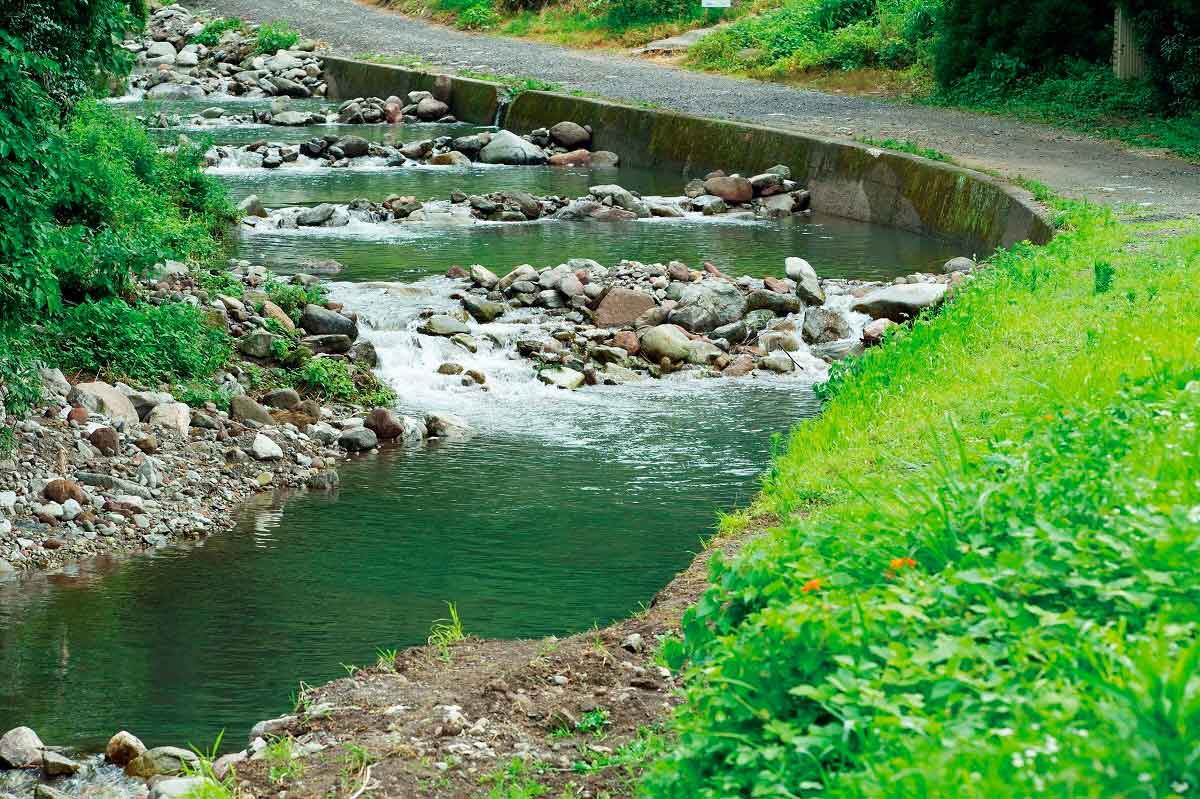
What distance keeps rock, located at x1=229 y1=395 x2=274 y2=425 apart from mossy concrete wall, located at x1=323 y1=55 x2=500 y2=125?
16.4 metres

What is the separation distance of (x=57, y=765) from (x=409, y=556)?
278 cm

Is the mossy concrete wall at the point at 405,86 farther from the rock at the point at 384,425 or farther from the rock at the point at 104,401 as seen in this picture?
A: the rock at the point at 104,401

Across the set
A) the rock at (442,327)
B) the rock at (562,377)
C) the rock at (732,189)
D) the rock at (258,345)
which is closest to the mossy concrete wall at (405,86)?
the rock at (732,189)

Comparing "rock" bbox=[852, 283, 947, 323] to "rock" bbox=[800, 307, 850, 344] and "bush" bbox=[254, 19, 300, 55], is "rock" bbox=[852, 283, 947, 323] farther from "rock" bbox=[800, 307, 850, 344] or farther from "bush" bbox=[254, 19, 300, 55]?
"bush" bbox=[254, 19, 300, 55]

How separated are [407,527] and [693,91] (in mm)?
16706

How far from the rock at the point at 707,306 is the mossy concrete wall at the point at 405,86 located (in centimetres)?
1337

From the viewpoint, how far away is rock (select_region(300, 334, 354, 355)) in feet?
38.1

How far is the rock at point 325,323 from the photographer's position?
11945mm

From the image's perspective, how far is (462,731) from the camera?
494 cm

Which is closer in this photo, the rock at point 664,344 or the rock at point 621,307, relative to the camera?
Result: the rock at point 664,344

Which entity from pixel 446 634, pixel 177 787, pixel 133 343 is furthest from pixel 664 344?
pixel 177 787

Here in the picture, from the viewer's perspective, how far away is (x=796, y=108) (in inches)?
856

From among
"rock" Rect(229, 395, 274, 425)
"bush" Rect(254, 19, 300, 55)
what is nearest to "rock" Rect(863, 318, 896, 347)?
"rock" Rect(229, 395, 274, 425)

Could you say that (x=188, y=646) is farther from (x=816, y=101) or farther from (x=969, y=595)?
(x=816, y=101)
